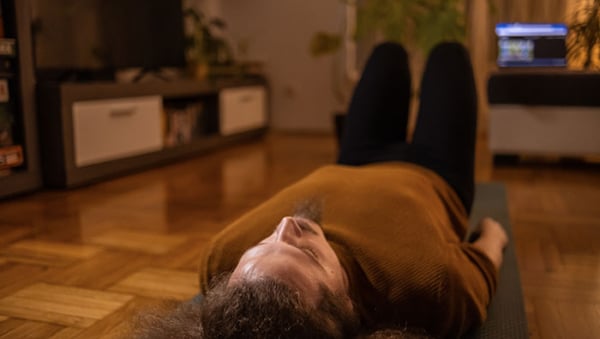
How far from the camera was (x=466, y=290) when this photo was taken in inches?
31.9

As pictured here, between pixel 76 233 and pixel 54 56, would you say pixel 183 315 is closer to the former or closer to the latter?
pixel 76 233

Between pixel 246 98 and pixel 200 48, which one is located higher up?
pixel 200 48

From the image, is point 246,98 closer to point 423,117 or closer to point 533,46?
point 533,46

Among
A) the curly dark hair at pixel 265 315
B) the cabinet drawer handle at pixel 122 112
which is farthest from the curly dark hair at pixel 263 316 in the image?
the cabinet drawer handle at pixel 122 112

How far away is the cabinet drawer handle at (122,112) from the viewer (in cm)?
236

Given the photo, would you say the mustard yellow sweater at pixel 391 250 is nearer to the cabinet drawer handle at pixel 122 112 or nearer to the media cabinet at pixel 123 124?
the media cabinet at pixel 123 124

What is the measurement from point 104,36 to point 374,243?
81.2 inches

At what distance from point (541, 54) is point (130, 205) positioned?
2456mm

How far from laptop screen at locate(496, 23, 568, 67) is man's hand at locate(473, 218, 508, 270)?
7.11 ft

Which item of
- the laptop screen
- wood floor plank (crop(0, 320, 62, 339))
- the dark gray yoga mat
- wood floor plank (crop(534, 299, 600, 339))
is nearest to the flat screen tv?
wood floor plank (crop(0, 320, 62, 339))

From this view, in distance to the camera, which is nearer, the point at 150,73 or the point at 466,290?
the point at 466,290

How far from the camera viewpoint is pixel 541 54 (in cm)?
322

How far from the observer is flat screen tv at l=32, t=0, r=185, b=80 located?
2225 mm

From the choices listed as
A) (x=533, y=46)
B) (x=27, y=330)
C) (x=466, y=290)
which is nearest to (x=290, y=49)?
(x=533, y=46)
